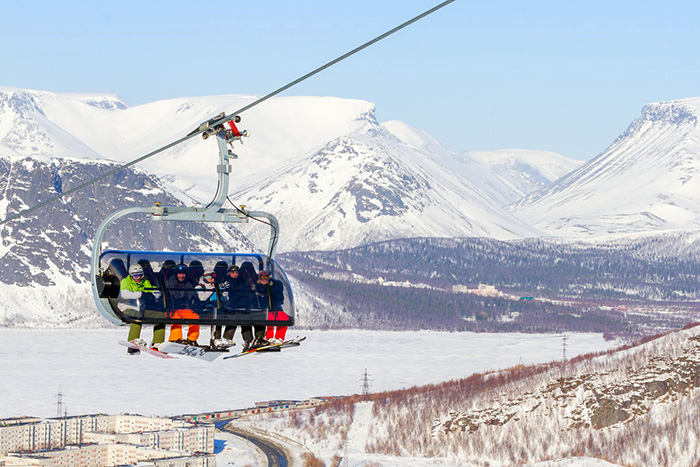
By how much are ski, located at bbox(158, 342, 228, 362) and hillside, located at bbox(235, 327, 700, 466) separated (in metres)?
76.5

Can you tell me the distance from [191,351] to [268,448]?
320 feet

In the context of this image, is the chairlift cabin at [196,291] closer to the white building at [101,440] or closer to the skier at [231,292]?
the skier at [231,292]

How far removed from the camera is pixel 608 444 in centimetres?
11412

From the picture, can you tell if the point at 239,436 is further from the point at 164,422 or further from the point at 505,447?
the point at 505,447

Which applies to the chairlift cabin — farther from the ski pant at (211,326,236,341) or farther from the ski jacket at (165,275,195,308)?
the ski pant at (211,326,236,341)

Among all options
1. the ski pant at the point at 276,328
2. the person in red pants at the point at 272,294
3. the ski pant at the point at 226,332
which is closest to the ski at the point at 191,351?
the ski pant at the point at 226,332

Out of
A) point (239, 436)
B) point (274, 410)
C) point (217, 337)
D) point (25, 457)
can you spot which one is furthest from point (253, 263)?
point (274, 410)

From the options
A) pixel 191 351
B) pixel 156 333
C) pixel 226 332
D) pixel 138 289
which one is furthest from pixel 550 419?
pixel 138 289

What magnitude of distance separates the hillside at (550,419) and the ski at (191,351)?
76.5m

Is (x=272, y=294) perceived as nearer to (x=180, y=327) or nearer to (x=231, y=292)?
(x=231, y=292)

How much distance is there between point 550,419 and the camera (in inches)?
4877

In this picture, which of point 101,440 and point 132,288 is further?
point 101,440

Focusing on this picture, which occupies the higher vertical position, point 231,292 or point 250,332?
point 231,292

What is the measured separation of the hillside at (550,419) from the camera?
114 m
